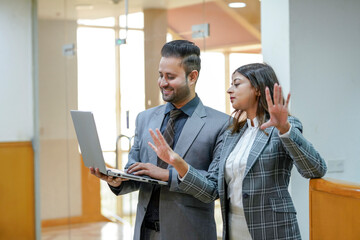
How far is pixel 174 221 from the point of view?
2318 mm

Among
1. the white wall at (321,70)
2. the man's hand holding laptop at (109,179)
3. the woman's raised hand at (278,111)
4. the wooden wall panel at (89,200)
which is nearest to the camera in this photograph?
the woman's raised hand at (278,111)

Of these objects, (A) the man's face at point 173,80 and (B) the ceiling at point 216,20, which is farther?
(B) the ceiling at point 216,20

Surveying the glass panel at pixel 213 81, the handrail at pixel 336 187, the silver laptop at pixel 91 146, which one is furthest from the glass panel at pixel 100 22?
the handrail at pixel 336 187

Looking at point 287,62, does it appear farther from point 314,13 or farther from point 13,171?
point 13,171

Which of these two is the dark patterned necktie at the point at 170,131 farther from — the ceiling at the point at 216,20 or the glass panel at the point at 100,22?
the glass panel at the point at 100,22

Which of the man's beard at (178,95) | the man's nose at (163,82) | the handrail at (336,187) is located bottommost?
the handrail at (336,187)

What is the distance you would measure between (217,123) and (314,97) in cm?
74

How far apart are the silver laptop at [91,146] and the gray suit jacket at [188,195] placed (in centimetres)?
17

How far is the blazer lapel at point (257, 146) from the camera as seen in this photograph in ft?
6.91

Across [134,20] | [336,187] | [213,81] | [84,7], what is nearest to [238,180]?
[336,187]

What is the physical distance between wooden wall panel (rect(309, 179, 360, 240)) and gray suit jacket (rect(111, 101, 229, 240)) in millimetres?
461

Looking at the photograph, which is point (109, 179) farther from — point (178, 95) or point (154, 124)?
point (178, 95)

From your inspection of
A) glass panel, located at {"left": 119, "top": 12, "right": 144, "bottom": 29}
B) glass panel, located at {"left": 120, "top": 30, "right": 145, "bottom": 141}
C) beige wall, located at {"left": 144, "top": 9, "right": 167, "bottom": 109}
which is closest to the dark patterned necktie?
beige wall, located at {"left": 144, "top": 9, "right": 167, "bottom": 109}

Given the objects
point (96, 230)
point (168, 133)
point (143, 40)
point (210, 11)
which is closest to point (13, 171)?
point (96, 230)
